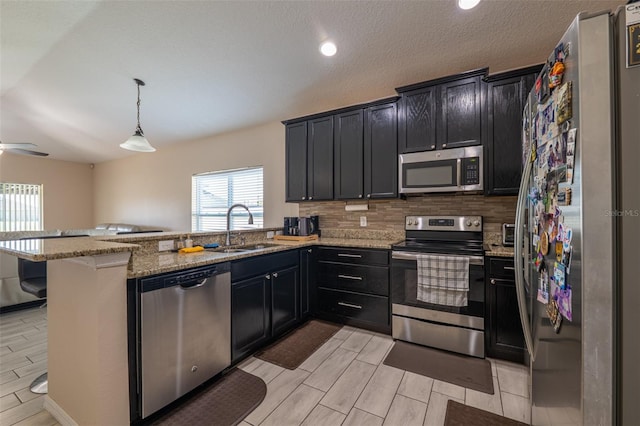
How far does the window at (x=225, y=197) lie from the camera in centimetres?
420

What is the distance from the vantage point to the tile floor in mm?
1566

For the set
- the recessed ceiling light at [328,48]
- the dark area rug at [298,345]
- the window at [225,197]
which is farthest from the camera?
the window at [225,197]

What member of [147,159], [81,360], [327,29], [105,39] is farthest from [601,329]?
[147,159]

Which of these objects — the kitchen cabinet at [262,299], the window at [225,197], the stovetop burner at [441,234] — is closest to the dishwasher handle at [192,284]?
the kitchen cabinet at [262,299]

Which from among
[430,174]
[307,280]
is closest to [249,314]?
→ [307,280]

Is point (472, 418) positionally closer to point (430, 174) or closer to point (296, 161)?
point (430, 174)

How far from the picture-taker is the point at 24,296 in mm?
3361

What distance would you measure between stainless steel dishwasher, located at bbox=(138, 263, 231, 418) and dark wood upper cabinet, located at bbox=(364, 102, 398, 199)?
1798mm

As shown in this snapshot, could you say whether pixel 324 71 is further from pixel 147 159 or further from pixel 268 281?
pixel 147 159

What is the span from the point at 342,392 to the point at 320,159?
241cm

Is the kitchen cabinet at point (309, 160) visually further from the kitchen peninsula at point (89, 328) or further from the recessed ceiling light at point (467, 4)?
the kitchen peninsula at point (89, 328)

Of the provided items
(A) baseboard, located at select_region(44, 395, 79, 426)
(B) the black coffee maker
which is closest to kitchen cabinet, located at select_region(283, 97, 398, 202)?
(B) the black coffee maker

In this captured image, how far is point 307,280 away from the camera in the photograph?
289cm

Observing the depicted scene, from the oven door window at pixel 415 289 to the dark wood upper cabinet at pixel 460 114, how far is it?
46.9 inches
